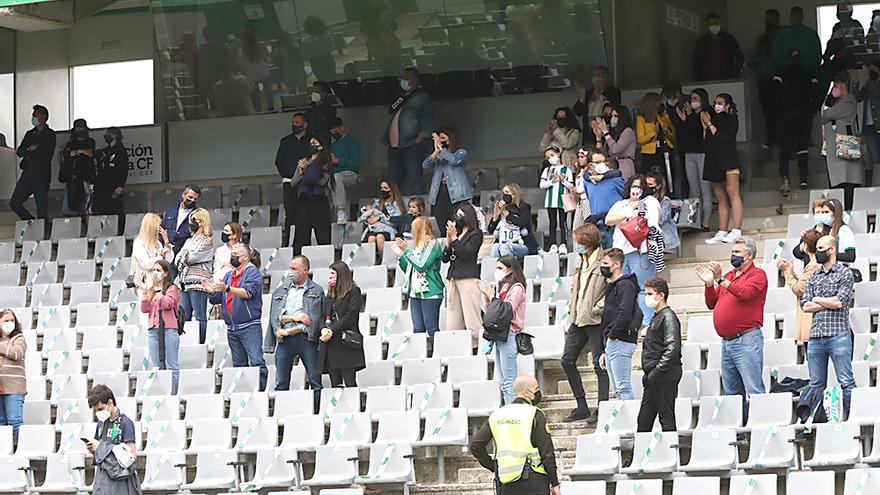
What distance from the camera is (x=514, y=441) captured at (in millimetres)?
11898

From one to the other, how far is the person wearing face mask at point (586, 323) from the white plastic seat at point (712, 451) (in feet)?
4.45

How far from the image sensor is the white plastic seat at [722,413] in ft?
45.1

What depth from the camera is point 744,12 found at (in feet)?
73.3

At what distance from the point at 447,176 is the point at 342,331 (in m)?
3.69

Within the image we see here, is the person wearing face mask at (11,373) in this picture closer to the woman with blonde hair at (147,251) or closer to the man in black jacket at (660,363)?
the woman with blonde hair at (147,251)

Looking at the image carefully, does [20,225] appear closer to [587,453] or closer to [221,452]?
[221,452]

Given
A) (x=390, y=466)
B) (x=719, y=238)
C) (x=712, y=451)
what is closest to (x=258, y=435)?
(x=390, y=466)

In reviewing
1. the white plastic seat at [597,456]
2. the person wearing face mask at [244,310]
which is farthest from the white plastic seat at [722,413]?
the person wearing face mask at [244,310]

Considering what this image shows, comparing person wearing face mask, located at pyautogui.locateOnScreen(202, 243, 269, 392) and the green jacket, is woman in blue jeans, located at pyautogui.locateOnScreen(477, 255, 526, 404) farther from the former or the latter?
person wearing face mask, located at pyautogui.locateOnScreen(202, 243, 269, 392)

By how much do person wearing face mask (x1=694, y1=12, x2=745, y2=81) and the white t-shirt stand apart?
5422 mm

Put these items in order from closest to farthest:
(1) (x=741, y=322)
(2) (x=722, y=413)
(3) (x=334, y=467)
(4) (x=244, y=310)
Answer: (2) (x=722, y=413), (1) (x=741, y=322), (3) (x=334, y=467), (4) (x=244, y=310)

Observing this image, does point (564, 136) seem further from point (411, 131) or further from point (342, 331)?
point (342, 331)

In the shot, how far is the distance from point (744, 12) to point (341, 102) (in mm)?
5157

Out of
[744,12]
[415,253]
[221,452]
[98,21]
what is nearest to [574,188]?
[415,253]
